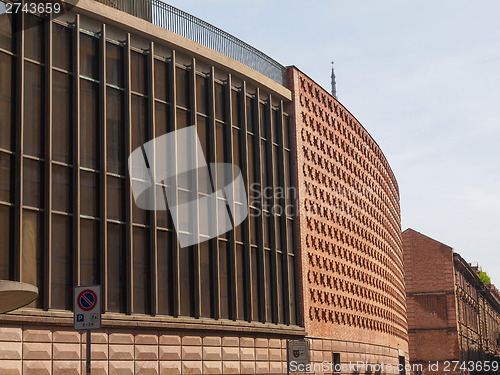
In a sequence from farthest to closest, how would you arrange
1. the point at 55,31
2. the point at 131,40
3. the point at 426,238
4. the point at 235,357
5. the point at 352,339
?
the point at 426,238 → the point at 352,339 → the point at 235,357 → the point at 131,40 → the point at 55,31

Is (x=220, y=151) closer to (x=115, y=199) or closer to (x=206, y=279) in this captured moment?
(x=206, y=279)

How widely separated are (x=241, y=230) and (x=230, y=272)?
232cm

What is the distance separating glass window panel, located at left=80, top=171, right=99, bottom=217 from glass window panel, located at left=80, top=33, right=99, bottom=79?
3755 millimetres

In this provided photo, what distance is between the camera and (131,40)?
33688 millimetres

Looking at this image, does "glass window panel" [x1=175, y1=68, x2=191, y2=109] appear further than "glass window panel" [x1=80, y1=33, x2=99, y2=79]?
Yes

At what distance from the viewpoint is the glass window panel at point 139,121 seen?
108ft

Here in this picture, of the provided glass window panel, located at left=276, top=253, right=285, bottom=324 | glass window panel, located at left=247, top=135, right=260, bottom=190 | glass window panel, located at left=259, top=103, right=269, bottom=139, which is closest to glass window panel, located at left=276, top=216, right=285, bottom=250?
glass window panel, located at left=276, top=253, right=285, bottom=324

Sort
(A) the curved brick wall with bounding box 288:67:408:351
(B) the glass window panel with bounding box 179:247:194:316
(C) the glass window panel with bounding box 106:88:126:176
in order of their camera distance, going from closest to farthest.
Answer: (C) the glass window panel with bounding box 106:88:126:176 < (B) the glass window panel with bounding box 179:247:194:316 < (A) the curved brick wall with bounding box 288:67:408:351

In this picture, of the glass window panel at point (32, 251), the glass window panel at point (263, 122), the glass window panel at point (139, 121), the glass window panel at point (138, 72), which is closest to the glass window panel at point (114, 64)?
the glass window panel at point (138, 72)

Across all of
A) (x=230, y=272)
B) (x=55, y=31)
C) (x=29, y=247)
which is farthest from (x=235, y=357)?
(x=55, y=31)

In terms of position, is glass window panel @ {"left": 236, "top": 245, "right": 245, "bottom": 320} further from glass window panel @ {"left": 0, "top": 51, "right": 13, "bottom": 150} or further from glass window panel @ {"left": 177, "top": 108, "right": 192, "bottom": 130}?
glass window panel @ {"left": 0, "top": 51, "right": 13, "bottom": 150}

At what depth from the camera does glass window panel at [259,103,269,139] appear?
4194 cm

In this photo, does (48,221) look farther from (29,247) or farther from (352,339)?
(352,339)

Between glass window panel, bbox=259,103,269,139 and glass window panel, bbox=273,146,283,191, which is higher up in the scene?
glass window panel, bbox=259,103,269,139
